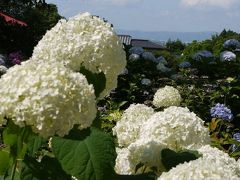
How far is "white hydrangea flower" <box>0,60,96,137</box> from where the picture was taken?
1707mm

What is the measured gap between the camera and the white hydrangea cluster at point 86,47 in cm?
216

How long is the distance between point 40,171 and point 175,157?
1.53 ft

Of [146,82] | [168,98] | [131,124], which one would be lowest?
[146,82]

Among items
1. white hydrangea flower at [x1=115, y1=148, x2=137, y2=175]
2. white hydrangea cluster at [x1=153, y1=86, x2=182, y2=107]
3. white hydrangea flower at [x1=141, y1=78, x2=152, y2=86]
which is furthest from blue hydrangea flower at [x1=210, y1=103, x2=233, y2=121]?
white hydrangea flower at [x1=115, y1=148, x2=137, y2=175]

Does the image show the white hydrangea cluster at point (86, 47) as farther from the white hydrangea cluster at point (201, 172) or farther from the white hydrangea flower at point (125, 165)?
the white hydrangea cluster at point (201, 172)

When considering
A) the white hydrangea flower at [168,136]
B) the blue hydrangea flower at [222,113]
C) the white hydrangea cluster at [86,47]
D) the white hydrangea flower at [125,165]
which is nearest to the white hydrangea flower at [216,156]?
the white hydrangea flower at [168,136]

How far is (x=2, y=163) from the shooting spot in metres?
1.91

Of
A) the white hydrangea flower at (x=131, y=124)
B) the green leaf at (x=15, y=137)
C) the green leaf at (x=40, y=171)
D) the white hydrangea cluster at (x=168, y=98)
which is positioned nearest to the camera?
the green leaf at (x=15, y=137)

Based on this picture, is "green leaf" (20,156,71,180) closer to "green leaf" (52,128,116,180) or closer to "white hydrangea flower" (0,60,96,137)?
"green leaf" (52,128,116,180)

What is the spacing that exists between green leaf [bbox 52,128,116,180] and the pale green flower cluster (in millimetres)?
287

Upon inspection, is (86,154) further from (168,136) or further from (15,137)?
(168,136)

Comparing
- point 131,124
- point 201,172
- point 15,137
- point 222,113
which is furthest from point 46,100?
point 222,113

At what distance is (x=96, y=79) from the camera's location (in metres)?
2.18

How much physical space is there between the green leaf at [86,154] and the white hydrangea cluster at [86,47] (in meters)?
0.31
